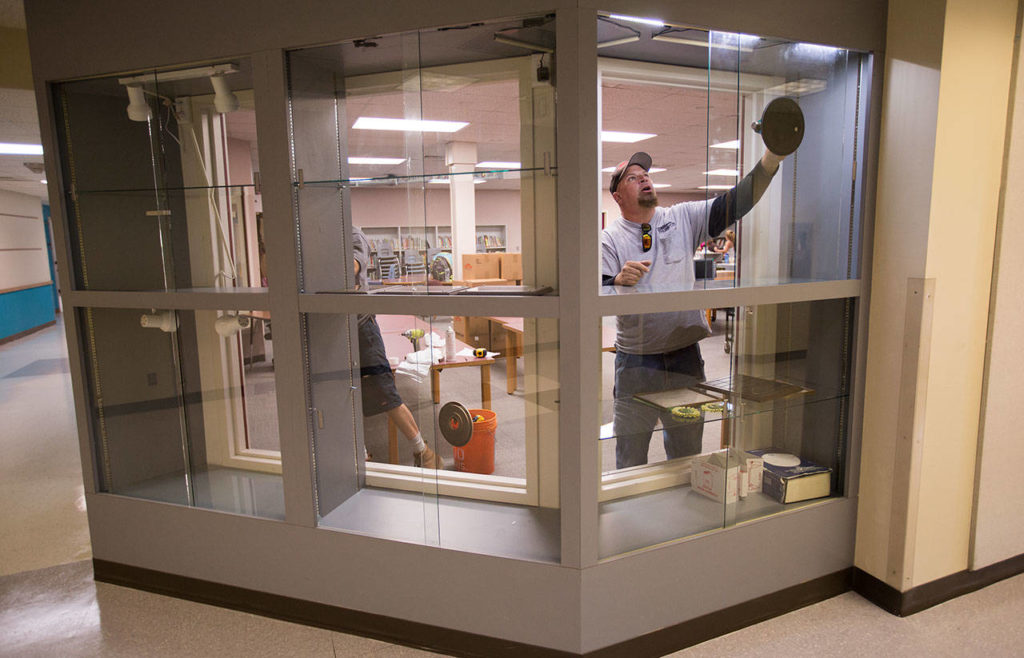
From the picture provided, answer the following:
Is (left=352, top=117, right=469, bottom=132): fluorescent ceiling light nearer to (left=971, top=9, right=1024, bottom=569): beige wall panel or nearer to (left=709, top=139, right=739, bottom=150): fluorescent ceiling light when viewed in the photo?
(left=709, top=139, right=739, bottom=150): fluorescent ceiling light

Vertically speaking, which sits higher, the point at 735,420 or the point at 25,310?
the point at 735,420

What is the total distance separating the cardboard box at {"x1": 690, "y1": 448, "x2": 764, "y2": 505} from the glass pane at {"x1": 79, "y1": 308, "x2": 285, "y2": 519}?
66.9 inches

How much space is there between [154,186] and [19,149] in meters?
5.40

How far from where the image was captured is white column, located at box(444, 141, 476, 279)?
1.88 metres

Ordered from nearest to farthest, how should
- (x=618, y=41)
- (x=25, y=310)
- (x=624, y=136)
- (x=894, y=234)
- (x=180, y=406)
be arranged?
(x=618, y=41) → (x=624, y=136) → (x=894, y=234) → (x=180, y=406) → (x=25, y=310)

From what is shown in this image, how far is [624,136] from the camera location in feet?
6.28

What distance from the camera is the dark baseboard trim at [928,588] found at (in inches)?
82.6

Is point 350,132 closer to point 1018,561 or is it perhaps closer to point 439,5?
point 439,5

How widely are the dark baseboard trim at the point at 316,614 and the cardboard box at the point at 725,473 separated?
83cm

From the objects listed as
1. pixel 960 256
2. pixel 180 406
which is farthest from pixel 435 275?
pixel 960 256

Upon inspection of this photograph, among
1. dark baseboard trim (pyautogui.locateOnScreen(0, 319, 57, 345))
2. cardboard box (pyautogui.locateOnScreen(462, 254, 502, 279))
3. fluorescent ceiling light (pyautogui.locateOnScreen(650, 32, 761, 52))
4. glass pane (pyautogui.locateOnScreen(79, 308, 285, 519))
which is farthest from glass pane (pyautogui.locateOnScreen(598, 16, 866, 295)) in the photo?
dark baseboard trim (pyautogui.locateOnScreen(0, 319, 57, 345))

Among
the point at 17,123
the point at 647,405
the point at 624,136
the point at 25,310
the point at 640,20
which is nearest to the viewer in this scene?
the point at 640,20

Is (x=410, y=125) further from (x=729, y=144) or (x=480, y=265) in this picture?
(x=729, y=144)

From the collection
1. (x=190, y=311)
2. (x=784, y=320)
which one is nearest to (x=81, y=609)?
(x=190, y=311)
